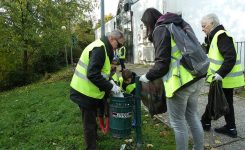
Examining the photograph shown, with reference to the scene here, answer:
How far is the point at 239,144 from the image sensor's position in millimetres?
5102

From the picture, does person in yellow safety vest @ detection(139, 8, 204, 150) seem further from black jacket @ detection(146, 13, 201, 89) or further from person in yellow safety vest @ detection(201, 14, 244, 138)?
person in yellow safety vest @ detection(201, 14, 244, 138)

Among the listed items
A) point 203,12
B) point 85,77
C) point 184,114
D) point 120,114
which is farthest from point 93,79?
point 203,12

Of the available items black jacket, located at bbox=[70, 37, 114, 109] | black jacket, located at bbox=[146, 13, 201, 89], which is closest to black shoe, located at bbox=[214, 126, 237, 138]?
black jacket, located at bbox=[146, 13, 201, 89]

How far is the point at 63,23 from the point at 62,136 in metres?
14.2

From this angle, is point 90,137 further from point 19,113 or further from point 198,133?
point 19,113

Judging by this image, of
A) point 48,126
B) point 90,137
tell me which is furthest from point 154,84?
point 48,126

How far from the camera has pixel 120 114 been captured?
4711mm

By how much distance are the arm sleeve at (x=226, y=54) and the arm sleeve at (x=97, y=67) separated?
5.91 feet

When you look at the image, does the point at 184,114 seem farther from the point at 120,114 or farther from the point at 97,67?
the point at 97,67

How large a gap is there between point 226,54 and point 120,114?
183cm

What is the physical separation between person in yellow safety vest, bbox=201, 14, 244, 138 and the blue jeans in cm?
90

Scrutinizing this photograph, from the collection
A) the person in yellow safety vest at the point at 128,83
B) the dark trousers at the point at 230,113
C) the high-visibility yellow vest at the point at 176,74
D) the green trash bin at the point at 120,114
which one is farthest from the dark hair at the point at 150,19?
the dark trousers at the point at 230,113

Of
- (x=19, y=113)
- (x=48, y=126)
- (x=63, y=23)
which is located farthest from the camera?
(x=63, y=23)

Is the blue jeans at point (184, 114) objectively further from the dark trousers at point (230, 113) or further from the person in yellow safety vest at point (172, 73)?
the dark trousers at point (230, 113)
